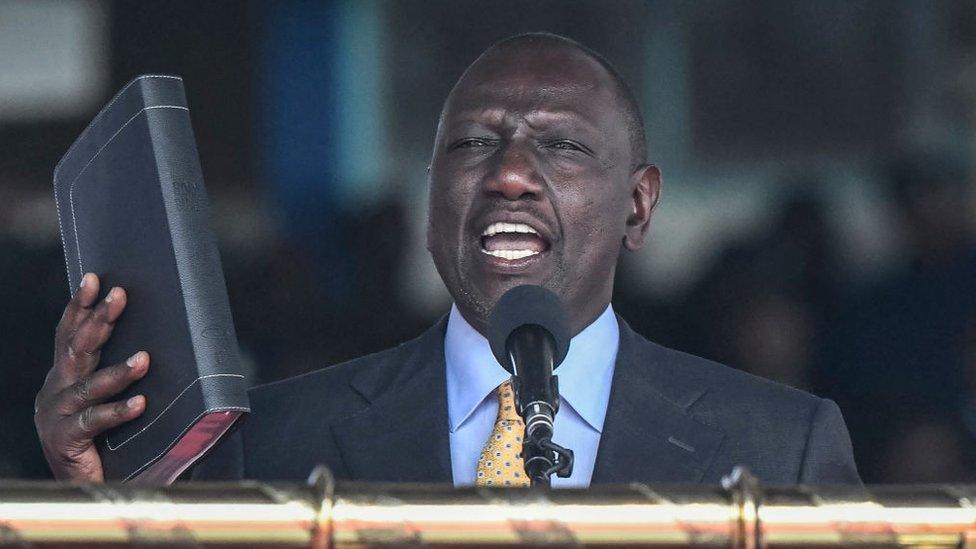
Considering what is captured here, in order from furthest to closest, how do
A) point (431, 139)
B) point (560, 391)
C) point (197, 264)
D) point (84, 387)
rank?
point (431, 139) → point (560, 391) → point (84, 387) → point (197, 264)

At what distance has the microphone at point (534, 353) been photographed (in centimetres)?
122

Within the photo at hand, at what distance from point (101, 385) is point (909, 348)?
2191 mm

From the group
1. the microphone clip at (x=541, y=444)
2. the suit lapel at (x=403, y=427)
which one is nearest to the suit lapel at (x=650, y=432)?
the suit lapel at (x=403, y=427)

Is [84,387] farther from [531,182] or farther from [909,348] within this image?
[909,348]

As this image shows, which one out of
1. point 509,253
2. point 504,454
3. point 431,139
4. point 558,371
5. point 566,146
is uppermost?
point 431,139

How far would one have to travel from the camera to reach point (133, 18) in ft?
11.9

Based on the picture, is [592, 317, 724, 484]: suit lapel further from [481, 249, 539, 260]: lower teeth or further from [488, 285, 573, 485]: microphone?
[488, 285, 573, 485]: microphone

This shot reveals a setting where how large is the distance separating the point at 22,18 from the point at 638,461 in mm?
2102

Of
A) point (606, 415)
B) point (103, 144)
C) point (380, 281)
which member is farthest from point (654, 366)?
point (380, 281)

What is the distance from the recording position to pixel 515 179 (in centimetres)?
214

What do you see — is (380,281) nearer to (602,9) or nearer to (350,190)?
(350,190)

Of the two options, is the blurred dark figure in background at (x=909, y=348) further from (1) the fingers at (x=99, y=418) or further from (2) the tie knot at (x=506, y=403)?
(1) the fingers at (x=99, y=418)

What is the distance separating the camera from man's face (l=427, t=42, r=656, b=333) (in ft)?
7.02

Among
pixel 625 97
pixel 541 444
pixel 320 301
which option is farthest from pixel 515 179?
pixel 320 301
